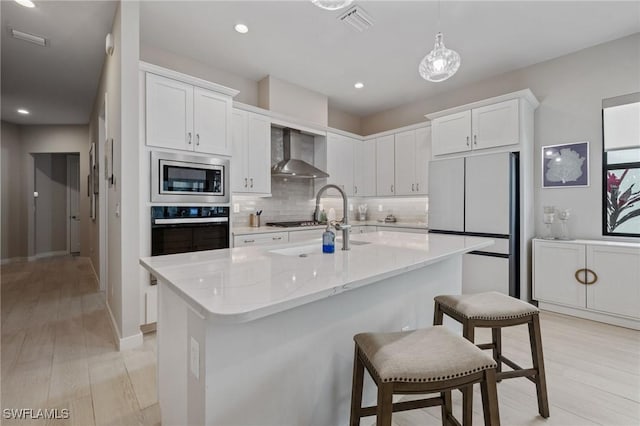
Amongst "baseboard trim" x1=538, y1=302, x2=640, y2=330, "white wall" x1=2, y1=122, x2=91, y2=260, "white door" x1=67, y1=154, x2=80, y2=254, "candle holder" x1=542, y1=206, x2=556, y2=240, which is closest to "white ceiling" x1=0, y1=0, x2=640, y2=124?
"candle holder" x1=542, y1=206, x2=556, y2=240

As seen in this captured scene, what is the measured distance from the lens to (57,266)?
5.63 meters

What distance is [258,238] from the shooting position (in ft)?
11.3

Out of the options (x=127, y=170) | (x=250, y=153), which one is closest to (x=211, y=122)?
(x=250, y=153)

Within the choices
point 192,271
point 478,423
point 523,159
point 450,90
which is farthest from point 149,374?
point 450,90

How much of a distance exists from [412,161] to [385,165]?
0.52 metres

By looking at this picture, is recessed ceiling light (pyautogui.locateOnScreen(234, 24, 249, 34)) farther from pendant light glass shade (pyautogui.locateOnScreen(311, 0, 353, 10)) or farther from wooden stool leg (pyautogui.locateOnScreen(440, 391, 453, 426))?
wooden stool leg (pyautogui.locateOnScreen(440, 391, 453, 426))

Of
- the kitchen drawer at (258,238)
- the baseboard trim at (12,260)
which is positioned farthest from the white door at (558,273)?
the baseboard trim at (12,260)

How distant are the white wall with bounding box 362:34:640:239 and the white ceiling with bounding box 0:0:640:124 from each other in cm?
15

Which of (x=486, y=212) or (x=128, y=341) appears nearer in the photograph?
(x=128, y=341)

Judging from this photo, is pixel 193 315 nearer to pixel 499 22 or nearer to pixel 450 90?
pixel 499 22

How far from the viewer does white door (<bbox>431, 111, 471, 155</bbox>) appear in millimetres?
3770

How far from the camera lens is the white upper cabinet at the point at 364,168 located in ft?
17.0

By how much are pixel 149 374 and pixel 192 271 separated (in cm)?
140

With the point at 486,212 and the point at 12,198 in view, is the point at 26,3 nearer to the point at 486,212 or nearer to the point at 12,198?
the point at 486,212
